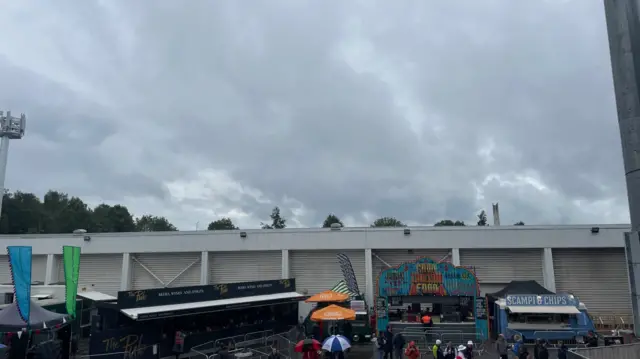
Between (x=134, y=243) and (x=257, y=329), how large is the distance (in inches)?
557

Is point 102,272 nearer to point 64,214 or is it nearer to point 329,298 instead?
point 329,298

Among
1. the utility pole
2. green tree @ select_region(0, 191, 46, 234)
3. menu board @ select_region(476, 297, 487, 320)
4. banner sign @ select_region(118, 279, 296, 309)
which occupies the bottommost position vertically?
menu board @ select_region(476, 297, 487, 320)

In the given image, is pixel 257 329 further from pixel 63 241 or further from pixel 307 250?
pixel 63 241

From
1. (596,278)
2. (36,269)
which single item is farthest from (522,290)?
(36,269)

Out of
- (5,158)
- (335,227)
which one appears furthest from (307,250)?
(5,158)

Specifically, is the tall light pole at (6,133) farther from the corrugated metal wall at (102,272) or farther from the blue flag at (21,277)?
the blue flag at (21,277)

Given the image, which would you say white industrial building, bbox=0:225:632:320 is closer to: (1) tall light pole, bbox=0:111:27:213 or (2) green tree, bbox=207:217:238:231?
(1) tall light pole, bbox=0:111:27:213

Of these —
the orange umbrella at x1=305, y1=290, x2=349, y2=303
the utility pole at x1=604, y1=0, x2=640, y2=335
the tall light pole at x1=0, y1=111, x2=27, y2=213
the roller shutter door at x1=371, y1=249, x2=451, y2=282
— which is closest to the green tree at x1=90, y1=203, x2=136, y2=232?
the tall light pole at x1=0, y1=111, x2=27, y2=213

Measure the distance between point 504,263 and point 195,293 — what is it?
1900 centimetres

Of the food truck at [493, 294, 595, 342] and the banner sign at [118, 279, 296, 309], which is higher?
the banner sign at [118, 279, 296, 309]

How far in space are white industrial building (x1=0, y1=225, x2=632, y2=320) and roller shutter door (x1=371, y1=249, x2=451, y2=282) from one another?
6 cm

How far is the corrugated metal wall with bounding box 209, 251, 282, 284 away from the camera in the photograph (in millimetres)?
30625

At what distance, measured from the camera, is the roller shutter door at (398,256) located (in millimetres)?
29172

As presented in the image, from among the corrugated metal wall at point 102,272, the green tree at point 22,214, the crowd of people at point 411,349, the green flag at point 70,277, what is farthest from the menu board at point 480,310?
the green tree at point 22,214
